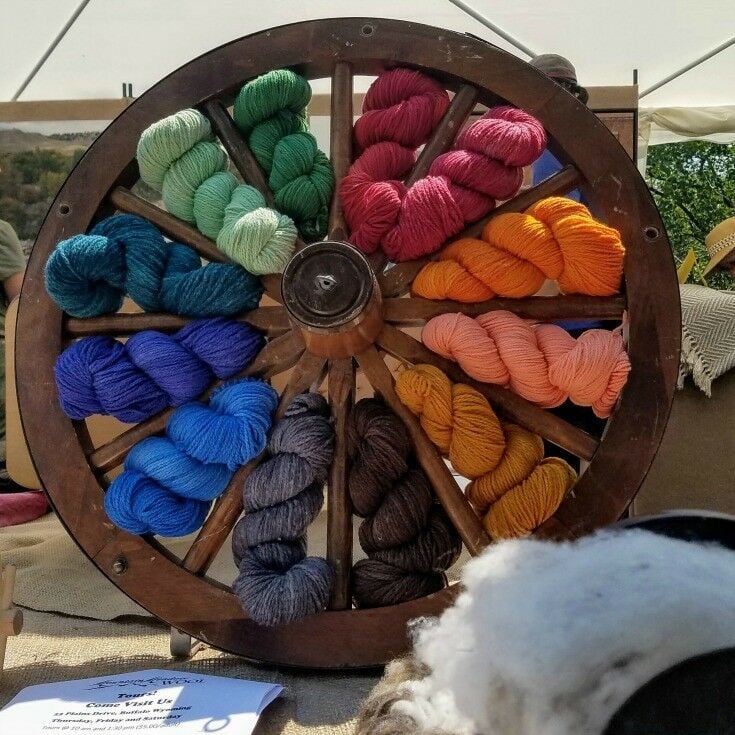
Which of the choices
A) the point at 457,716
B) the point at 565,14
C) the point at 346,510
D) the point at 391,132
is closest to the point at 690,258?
the point at 391,132

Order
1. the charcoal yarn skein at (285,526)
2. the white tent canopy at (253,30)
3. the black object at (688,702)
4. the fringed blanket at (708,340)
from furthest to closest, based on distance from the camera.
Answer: the white tent canopy at (253,30)
the fringed blanket at (708,340)
the charcoal yarn skein at (285,526)
the black object at (688,702)

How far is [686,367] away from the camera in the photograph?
1246 mm

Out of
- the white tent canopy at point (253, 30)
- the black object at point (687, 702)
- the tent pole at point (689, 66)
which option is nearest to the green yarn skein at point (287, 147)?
the black object at point (687, 702)

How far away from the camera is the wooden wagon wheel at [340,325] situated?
2.62 ft

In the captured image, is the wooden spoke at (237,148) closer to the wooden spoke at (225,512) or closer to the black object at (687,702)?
the wooden spoke at (225,512)

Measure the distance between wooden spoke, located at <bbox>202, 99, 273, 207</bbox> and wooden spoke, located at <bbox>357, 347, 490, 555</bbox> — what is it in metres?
0.23

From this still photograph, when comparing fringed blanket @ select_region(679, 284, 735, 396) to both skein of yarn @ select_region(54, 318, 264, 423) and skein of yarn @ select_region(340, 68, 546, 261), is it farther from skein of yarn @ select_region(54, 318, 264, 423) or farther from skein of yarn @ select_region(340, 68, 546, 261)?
skein of yarn @ select_region(54, 318, 264, 423)

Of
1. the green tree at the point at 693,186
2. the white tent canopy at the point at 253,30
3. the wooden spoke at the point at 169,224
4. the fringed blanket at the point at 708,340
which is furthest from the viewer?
the green tree at the point at 693,186

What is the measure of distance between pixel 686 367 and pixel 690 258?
0.97 ft

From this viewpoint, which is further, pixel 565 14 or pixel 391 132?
pixel 565 14

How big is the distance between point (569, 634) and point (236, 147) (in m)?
0.71

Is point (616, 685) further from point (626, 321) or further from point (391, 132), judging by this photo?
point (391, 132)

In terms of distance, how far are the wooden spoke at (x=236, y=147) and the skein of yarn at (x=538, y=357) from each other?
27cm

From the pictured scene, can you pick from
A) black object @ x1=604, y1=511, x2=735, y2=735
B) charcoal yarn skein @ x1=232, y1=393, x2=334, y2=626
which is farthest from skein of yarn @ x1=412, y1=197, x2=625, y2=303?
black object @ x1=604, y1=511, x2=735, y2=735
